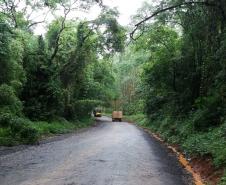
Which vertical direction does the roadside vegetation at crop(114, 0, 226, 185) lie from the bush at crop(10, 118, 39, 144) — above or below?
above

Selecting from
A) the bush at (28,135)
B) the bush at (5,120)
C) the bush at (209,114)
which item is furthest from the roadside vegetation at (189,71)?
the bush at (5,120)

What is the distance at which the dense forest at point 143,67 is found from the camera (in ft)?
58.0

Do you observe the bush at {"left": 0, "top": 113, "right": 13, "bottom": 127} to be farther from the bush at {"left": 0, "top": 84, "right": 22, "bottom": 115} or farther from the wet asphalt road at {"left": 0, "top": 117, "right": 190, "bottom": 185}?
the wet asphalt road at {"left": 0, "top": 117, "right": 190, "bottom": 185}

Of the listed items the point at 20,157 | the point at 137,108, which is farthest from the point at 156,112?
the point at 137,108

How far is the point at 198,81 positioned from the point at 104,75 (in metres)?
30.9

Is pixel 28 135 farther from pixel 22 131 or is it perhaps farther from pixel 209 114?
pixel 209 114

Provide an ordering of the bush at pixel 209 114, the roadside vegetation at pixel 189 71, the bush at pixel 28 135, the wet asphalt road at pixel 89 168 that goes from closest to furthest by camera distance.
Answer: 1. the wet asphalt road at pixel 89 168
2. the roadside vegetation at pixel 189 71
3. the bush at pixel 209 114
4. the bush at pixel 28 135

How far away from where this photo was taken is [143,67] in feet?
106

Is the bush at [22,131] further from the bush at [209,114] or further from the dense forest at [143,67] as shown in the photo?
the bush at [209,114]

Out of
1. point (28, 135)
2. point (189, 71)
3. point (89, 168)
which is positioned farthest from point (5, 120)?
point (189, 71)

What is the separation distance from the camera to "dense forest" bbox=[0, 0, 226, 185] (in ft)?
58.0

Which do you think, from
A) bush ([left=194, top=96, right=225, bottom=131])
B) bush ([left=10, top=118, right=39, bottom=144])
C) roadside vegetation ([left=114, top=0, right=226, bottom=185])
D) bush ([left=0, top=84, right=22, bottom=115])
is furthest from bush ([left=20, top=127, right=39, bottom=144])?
bush ([left=194, top=96, right=225, bottom=131])

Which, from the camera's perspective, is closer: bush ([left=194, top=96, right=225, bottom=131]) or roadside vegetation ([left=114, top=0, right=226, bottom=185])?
roadside vegetation ([left=114, top=0, right=226, bottom=185])

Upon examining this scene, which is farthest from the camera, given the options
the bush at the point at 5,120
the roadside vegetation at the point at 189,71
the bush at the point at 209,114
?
the bush at the point at 5,120
